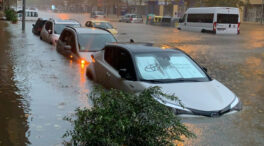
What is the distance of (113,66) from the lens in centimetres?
812

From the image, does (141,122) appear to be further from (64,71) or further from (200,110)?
(64,71)

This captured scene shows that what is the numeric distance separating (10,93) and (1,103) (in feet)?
3.24

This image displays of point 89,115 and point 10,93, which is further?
point 10,93

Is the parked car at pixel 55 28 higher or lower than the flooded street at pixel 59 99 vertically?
higher

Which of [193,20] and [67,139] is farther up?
[193,20]

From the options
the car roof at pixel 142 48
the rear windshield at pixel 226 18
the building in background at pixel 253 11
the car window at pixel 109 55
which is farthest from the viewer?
the building in background at pixel 253 11

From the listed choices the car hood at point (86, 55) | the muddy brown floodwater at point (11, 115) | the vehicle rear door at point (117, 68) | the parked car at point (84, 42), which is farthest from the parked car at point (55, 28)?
the vehicle rear door at point (117, 68)

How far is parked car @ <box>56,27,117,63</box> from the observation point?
474 inches

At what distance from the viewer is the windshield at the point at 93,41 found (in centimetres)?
1232

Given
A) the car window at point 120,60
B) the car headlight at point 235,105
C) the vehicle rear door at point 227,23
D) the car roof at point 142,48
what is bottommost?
the car headlight at point 235,105

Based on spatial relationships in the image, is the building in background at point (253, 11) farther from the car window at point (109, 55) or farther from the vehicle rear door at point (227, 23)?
the car window at point (109, 55)

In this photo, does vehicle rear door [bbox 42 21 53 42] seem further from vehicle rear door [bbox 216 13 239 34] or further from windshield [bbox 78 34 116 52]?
vehicle rear door [bbox 216 13 239 34]

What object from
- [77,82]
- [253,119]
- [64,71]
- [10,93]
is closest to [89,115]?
[253,119]

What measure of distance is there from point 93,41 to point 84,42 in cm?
32
